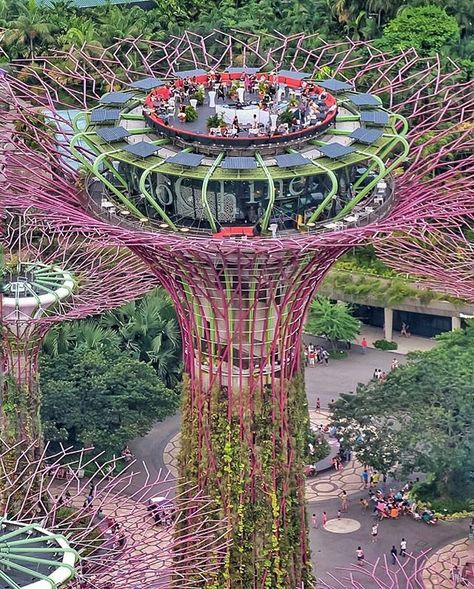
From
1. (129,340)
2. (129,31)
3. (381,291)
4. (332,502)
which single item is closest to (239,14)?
(129,31)

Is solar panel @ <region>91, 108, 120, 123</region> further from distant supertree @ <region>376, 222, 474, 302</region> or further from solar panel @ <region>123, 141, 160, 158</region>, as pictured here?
distant supertree @ <region>376, 222, 474, 302</region>

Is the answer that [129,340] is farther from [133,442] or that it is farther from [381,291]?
[381,291]

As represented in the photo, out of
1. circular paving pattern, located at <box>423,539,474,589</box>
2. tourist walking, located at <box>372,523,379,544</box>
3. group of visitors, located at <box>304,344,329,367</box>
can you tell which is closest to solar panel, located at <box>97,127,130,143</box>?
circular paving pattern, located at <box>423,539,474,589</box>

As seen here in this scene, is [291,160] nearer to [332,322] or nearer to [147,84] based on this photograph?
[147,84]

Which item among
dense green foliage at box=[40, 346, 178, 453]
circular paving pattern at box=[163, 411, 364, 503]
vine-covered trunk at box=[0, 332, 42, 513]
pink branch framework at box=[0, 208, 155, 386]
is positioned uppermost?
pink branch framework at box=[0, 208, 155, 386]

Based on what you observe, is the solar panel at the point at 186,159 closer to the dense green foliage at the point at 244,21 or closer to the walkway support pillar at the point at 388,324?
the walkway support pillar at the point at 388,324

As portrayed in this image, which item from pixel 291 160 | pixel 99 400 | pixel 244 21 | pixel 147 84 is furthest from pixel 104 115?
pixel 244 21
